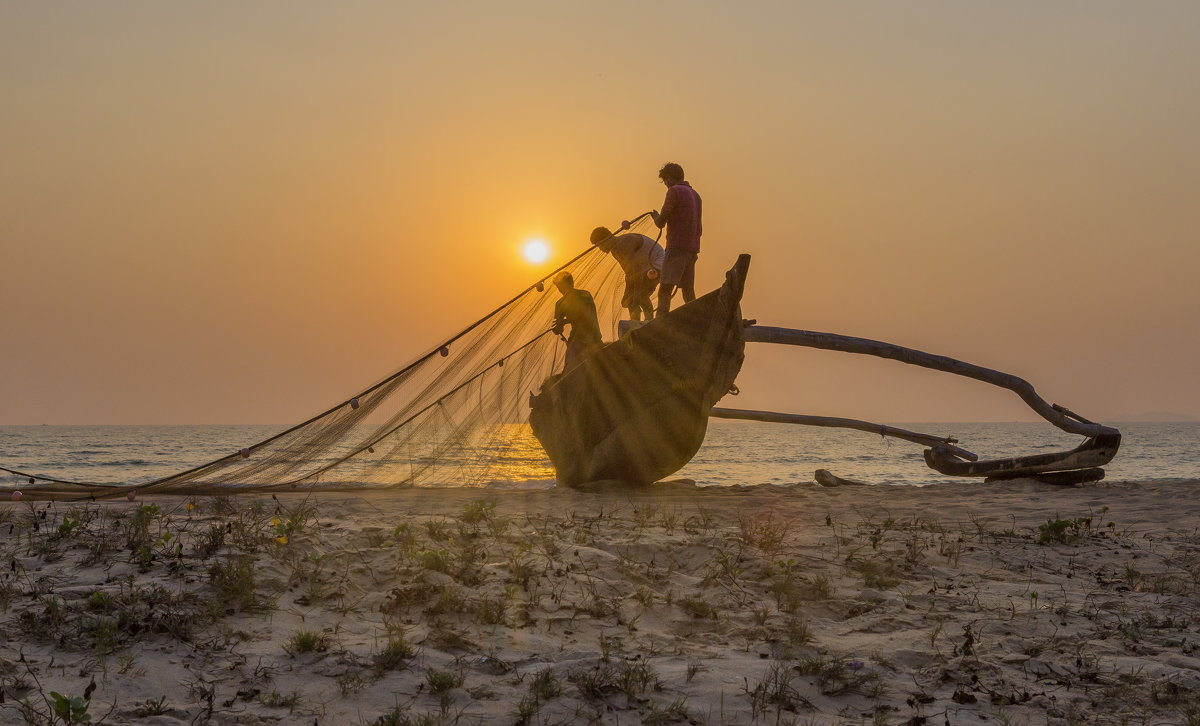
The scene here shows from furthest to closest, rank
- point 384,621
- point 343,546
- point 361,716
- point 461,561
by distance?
point 343,546, point 461,561, point 384,621, point 361,716

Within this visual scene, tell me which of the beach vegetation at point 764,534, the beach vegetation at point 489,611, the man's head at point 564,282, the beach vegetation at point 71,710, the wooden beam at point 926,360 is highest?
the man's head at point 564,282

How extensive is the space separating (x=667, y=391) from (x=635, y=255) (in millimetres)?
1976

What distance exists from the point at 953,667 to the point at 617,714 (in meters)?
1.77

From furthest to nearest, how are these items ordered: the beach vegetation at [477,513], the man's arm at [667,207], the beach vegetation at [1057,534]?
the man's arm at [667,207] → the beach vegetation at [477,513] → the beach vegetation at [1057,534]

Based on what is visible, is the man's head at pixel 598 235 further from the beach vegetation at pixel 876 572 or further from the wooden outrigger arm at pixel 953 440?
the beach vegetation at pixel 876 572

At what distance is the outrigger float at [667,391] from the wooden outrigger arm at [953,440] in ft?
0.05

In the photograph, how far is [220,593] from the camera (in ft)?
15.6

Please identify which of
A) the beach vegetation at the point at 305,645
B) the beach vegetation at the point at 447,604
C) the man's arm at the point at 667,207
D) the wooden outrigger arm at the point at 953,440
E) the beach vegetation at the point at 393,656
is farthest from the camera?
the wooden outrigger arm at the point at 953,440

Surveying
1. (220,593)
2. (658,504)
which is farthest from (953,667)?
(658,504)

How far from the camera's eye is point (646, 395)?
34.7ft

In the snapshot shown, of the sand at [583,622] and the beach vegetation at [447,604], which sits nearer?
the sand at [583,622]

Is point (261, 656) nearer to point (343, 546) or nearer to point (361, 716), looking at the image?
point (361, 716)

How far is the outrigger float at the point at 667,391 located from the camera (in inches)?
390

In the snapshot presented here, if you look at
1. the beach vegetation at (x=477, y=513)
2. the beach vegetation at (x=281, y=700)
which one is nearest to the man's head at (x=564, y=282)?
the beach vegetation at (x=477, y=513)
